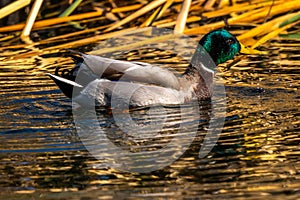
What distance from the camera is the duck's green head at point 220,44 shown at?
8055 mm

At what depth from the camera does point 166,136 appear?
6.35 metres

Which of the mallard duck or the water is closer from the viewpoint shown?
the water

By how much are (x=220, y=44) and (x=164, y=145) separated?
230cm

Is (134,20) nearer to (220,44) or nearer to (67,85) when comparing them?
(220,44)

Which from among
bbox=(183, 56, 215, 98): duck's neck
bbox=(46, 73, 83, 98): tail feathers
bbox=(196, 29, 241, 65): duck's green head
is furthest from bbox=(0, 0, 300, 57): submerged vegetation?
bbox=(46, 73, 83, 98): tail feathers

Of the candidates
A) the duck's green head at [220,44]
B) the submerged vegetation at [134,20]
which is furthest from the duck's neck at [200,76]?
the submerged vegetation at [134,20]

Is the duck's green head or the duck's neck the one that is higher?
the duck's green head

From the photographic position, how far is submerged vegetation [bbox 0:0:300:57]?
9.43 metres

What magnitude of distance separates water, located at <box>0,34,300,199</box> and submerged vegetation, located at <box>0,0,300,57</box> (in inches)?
36.8

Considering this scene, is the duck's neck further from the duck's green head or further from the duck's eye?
the duck's eye

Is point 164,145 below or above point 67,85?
below

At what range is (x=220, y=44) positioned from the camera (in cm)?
809

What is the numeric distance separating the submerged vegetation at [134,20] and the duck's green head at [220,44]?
0.88 meters

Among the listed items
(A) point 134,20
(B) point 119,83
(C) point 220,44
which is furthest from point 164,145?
(A) point 134,20
